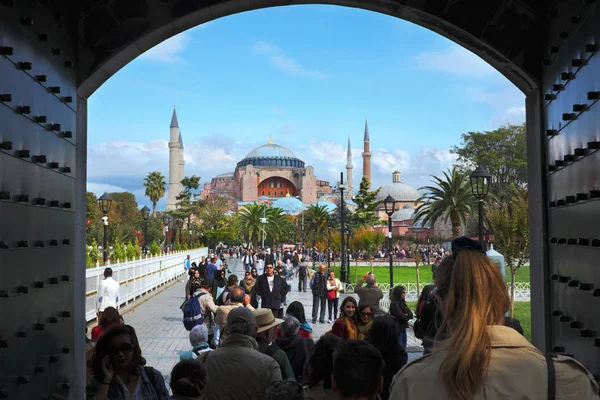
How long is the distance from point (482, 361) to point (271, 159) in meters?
120

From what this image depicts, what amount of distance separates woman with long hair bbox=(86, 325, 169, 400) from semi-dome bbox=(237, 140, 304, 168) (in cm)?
11731

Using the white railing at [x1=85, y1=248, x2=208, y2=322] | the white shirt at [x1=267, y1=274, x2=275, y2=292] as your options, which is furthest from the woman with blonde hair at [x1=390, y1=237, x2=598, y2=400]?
the white railing at [x1=85, y1=248, x2=208, y2=322]

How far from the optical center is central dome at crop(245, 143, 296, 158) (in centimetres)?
12156

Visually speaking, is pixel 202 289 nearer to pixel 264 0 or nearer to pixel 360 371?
pixel 264 0

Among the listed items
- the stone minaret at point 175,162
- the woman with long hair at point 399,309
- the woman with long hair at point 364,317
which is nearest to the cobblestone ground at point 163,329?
the woman with long hair at point 399,309

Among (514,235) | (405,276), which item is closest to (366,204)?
(405,276)

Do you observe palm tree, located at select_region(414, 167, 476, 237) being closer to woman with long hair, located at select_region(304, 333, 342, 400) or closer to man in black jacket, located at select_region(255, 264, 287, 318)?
man in black jacket, located at select_region(255, 264, 287, 318)

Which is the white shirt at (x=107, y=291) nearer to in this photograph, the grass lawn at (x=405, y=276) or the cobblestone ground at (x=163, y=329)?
the cobblestone ground at (x=163, y=329)

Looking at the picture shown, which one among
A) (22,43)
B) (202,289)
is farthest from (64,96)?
(202,289)

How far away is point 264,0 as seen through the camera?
18.2ft

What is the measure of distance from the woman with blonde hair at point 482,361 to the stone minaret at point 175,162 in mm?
96752

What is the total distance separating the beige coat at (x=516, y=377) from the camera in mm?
1718

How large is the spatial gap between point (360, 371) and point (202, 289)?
273 inches

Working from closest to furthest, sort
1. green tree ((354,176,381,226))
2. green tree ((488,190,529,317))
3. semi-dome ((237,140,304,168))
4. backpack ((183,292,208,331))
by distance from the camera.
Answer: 1. backpack ((183,292,208,331))
2. green tree ((488,190,529,317))
3. green tree ((354,176,381,226))
4. semi-dome ((237,140,304,168))
